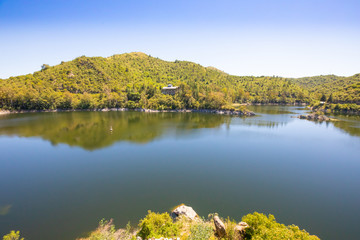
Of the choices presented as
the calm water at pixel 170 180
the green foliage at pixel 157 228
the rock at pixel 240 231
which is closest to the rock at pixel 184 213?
the calm water at pixel 170 180

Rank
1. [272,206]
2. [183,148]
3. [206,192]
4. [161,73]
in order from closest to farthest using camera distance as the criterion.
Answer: [272,206], [206,192], [183,148], [161,73]

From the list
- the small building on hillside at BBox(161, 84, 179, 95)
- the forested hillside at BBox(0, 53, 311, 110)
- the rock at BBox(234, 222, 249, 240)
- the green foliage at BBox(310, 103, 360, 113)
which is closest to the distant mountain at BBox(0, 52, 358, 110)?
the forested hillside at BBox(0, 53, 311, 110)

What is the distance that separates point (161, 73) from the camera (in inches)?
6614

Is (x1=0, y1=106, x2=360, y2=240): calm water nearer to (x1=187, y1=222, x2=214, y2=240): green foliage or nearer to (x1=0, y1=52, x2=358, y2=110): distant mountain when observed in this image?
(x1=187, y1=222, x2=214, y2=240): green foliage

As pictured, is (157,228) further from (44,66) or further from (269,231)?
(44,66)

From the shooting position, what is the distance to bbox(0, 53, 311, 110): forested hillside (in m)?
96.0

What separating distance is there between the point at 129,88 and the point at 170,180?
104m

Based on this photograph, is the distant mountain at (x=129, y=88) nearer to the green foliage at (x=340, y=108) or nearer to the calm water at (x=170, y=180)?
the green foliage at (x=340, y=108)

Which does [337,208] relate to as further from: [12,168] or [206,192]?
[12,168]

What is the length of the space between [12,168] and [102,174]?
1685cm

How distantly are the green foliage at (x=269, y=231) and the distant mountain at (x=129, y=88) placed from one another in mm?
85827

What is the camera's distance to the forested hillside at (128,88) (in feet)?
315

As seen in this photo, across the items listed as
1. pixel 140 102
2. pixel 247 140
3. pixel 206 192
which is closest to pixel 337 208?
pixel 206 192

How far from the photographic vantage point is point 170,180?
25.1 meters
